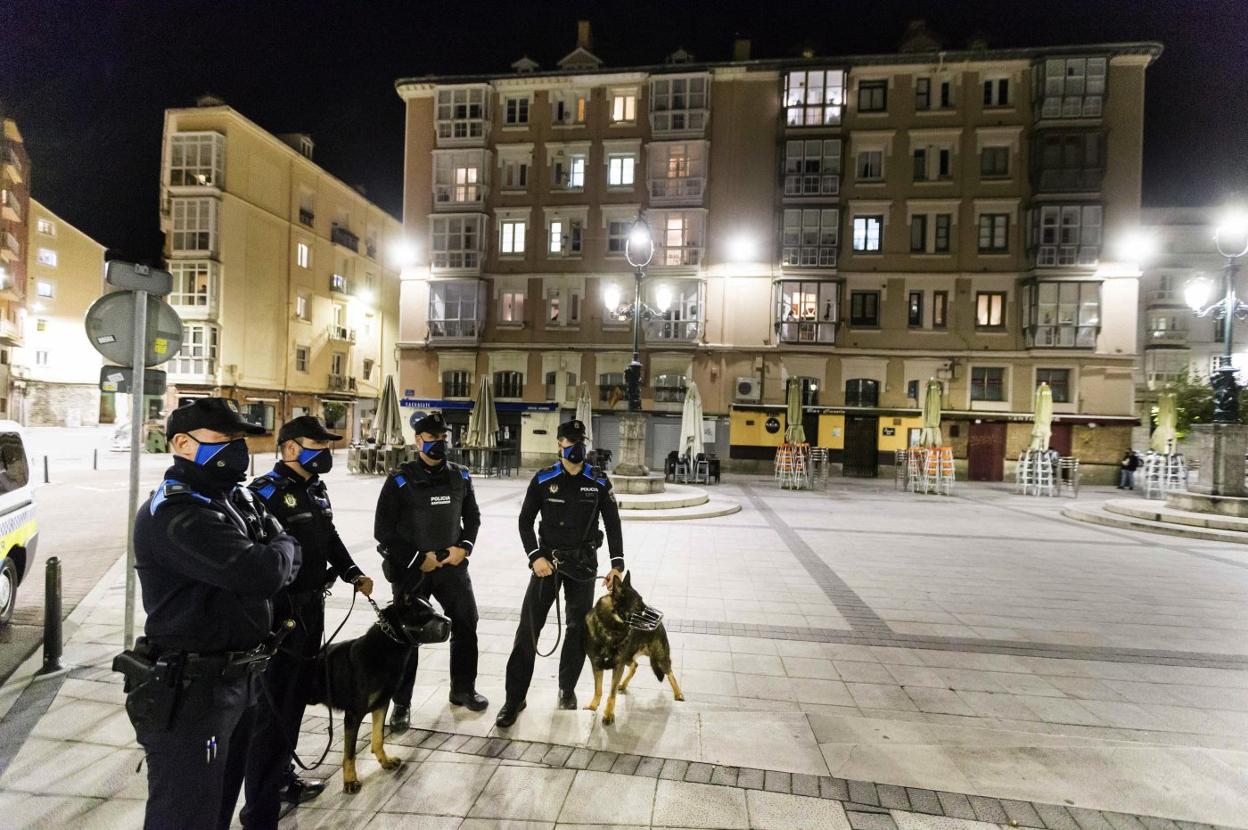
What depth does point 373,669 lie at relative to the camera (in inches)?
131

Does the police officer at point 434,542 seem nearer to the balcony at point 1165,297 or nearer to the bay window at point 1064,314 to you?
the bay window at point 1064,314

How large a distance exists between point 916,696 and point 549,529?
3121 millimetres

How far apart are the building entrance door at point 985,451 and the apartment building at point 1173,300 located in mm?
22811

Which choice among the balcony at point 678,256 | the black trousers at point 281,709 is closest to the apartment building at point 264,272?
the balcony at point 678,256

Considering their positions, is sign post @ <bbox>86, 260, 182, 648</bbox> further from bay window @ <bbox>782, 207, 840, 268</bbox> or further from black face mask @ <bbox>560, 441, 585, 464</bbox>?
bay window @ <bbox>782, 207, 840, 268</bbox>

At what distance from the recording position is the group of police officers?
87.9 inches

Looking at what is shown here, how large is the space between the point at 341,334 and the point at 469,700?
39.0m

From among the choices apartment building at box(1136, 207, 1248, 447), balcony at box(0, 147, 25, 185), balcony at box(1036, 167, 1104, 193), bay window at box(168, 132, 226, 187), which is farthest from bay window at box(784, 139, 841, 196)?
balcony at box(0, 147, 25, 185)

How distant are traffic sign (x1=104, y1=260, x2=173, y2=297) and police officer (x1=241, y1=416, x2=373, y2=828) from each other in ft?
6.20

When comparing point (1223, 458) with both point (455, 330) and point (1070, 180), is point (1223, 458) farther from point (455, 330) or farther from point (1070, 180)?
point (455, 330)

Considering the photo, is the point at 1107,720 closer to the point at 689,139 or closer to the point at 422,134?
the point at 689,139

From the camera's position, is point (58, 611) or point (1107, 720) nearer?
point (1107, 720)

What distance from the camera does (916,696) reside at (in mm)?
4539

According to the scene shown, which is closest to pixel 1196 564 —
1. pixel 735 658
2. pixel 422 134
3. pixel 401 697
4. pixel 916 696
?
pixel 916 696
